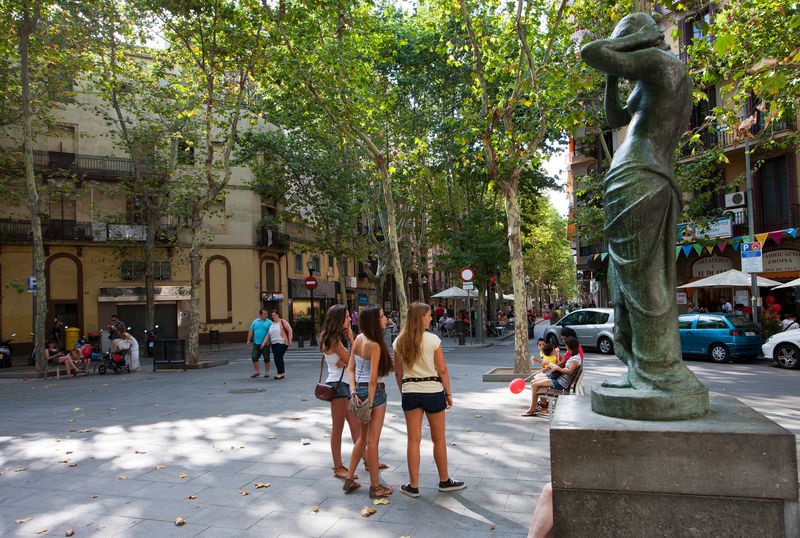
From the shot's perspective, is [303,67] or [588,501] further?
[303,67]

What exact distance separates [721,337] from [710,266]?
415 inches

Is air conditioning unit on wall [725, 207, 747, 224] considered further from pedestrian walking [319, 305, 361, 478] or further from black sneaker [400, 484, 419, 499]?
black sneaker [400, 484, 419, 499]

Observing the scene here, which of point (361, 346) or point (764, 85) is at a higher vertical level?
point (764, 85)

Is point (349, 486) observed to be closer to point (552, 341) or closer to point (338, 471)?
point (338, 471)

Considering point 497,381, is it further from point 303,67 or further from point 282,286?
point 282,286

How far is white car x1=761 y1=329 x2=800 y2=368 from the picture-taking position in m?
14.2

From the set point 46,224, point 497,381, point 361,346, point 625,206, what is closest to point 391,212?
point 497,381

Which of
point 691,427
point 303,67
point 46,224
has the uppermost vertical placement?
point 303,67

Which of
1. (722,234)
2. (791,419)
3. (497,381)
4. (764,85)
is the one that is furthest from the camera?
(722,234)

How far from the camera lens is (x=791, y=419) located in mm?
7934

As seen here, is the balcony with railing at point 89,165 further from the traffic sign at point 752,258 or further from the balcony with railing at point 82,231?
the traffic sign at point 752,258

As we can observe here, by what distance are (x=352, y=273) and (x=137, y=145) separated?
24789 mm

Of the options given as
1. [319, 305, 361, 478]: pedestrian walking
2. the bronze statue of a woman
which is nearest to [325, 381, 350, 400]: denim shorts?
[319, 305, 361, 478]: pedestrian walking

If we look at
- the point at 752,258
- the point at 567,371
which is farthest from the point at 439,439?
the point at 752,258
